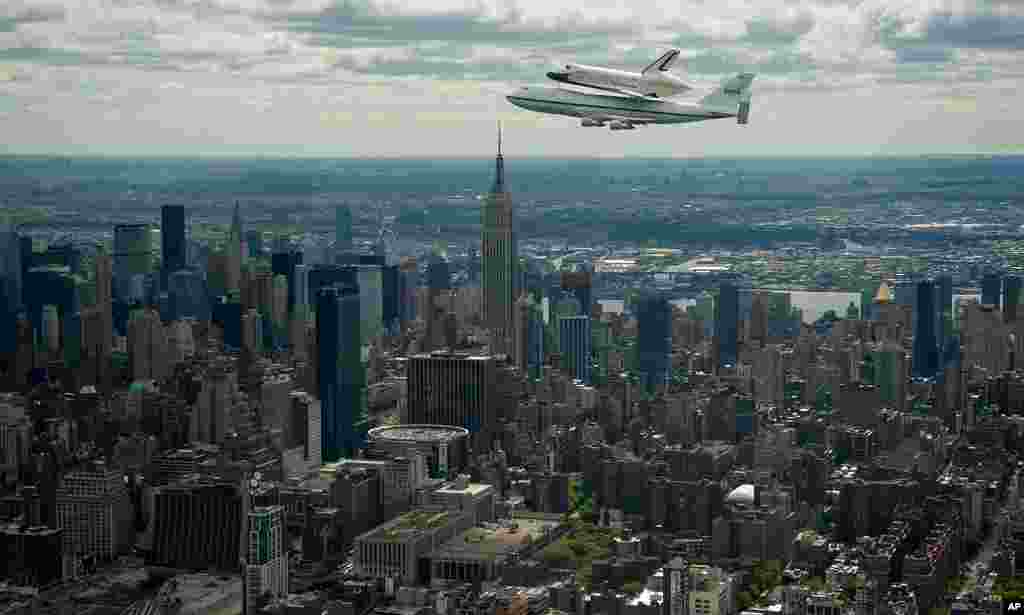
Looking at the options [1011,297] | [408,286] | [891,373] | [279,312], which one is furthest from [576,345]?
[1011,297]

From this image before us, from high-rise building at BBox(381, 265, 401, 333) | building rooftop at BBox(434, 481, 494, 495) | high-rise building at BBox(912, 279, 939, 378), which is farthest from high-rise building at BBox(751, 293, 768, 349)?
building rooftop at BBox(434, 481, 494, 495)

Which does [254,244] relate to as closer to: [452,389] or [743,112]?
[452,389]

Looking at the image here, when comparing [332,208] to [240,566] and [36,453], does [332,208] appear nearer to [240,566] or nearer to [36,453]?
[36,453]

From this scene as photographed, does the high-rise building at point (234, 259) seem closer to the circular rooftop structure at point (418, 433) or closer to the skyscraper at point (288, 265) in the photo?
the skyscraper at point (288, 265)

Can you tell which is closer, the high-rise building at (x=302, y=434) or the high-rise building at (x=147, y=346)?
the high-rise building at (x=302, y=434)

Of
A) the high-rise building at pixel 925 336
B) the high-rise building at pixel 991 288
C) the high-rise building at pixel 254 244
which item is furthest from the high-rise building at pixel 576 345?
the high-rise building at pixel 991 288

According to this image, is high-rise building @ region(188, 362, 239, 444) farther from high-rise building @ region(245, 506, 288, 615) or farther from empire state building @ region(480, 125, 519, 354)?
empire state building @ region(480, 125, 519, 354)

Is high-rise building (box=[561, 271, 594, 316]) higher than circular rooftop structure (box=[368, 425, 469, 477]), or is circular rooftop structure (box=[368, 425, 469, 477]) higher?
high-rise building (box=[561, 271, 594, 316])
